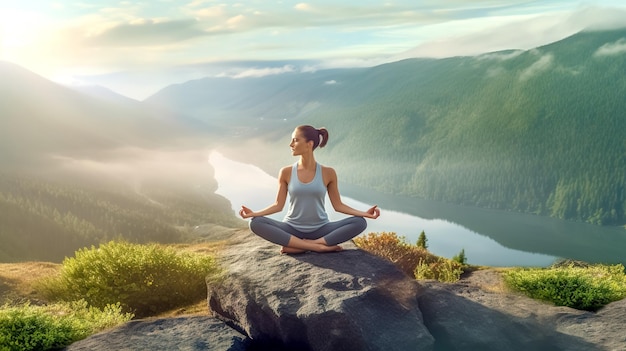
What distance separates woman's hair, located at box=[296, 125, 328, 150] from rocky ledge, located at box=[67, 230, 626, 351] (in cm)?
266

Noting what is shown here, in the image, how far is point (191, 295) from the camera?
1584 centimetres

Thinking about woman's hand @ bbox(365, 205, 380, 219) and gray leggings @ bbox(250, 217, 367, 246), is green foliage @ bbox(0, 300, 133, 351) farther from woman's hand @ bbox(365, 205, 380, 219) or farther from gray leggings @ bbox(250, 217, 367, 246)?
woman's hand @ bbox(365, 205, 380, 219)

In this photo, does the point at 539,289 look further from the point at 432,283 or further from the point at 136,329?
the point at 136,329

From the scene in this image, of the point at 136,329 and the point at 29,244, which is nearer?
the point at 136,329

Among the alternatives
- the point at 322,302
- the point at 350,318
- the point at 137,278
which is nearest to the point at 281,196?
the point at 322,302

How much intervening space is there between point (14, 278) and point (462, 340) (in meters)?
15.4

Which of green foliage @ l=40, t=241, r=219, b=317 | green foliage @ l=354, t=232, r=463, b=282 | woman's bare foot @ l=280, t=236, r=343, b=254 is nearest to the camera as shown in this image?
woman's bare foot @ l=280, t=236, r=343, b=254

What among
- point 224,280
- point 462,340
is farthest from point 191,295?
point 462,340

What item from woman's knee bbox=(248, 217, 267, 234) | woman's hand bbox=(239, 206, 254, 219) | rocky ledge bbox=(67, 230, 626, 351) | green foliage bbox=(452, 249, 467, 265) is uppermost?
woman's hand bbox=(239, 206, 254, 219)

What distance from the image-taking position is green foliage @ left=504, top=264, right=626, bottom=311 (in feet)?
47.1

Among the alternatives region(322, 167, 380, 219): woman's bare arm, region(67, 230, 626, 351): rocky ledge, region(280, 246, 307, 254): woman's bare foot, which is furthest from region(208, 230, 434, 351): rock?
region(322, 167, 380, 219): woman's bare arm

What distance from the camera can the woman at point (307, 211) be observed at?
502 inches

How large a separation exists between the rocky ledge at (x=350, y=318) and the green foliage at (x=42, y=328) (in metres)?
0.56

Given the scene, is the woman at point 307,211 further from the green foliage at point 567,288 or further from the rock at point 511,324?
the green foliage at point 567,288
